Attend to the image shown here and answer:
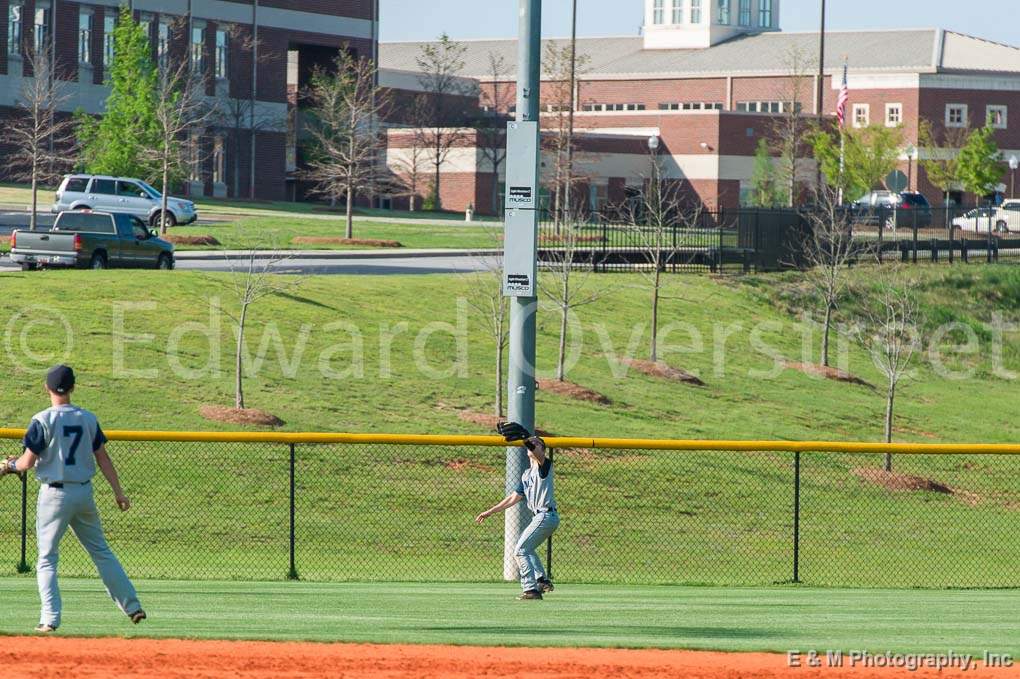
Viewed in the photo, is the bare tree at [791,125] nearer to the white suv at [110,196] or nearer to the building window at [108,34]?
the building window at [108,34]

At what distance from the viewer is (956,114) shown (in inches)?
3556

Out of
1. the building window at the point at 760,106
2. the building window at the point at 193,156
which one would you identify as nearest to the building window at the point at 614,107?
the building window at the point at 760,106

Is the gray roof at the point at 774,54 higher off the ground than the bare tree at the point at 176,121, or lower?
higher

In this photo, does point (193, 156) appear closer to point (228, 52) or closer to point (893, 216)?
point (228, 52)

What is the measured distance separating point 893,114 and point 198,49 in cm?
4214

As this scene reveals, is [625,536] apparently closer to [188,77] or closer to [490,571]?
[490,571]

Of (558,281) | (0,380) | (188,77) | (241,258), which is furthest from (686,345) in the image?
(188,77)

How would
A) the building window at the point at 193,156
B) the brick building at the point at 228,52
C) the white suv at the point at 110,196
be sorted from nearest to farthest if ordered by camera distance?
the white suv at the point at 110,196
the building window at the point at 193,156
the brick building at the point at 228,52

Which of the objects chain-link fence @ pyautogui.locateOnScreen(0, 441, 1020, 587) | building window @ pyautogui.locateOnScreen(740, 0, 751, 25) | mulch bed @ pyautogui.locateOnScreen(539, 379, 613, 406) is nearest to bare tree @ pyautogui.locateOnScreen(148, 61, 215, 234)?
mulch bed @ pyautogui.locateOnScreen(539, 379, 613, 406)

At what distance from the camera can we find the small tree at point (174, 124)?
1976 inches

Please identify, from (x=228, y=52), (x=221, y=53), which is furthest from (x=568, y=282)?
(x=228, y=52)

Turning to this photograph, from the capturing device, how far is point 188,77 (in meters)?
65.4

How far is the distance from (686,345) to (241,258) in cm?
1170

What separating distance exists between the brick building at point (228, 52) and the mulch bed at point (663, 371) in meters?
32.1
